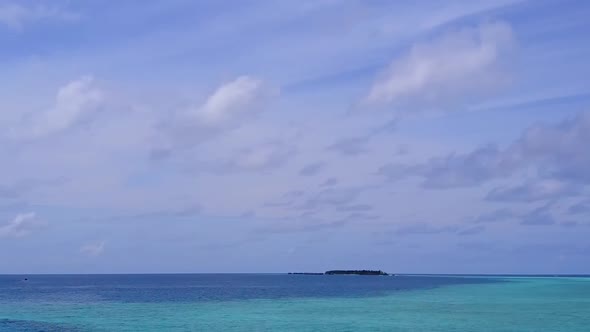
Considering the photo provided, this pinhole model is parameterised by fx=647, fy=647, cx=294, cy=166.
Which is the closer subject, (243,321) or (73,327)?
(73,327)

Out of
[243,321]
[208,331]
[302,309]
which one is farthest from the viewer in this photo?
[302,309]

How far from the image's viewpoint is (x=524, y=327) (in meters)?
45.5

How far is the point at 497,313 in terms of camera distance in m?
56.2

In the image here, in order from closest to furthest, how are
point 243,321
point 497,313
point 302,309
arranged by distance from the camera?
point 243,321 < point 497,313 < point 302,309

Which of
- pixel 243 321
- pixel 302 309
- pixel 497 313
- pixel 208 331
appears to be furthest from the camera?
pixel 302 309

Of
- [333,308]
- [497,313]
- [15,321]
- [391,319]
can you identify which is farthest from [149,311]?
[497,313]

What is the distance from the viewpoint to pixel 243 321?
161 ft

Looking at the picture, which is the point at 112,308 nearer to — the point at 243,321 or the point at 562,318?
the point at 243,321

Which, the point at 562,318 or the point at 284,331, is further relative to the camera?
the point at 562,318

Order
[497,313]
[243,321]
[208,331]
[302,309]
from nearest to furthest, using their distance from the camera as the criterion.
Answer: [208,331]
[243,321]
[497,313]
[302,309]

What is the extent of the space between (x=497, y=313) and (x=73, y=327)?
34849 mm

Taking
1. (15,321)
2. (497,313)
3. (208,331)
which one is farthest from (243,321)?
(497,313)

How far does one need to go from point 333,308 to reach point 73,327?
25654 millimetres

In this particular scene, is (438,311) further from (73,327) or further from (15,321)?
(15,321)
